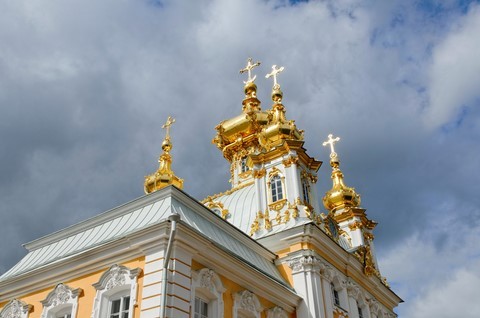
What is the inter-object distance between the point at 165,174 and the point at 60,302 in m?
10.9

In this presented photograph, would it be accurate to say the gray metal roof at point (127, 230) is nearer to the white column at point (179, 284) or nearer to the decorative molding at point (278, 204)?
the white column at point (179, 284)

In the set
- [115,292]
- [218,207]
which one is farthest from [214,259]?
[218,207]

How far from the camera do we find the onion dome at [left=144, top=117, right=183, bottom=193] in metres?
24.2

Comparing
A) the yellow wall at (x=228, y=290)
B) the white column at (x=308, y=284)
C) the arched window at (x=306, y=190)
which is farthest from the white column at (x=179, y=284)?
the arched window at (x=306, y=190)

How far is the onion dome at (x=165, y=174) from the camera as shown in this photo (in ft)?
79.4

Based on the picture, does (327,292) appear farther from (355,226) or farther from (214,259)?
(355,226)

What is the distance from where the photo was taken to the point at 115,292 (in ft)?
43.1

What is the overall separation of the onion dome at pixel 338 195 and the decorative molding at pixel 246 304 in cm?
1479

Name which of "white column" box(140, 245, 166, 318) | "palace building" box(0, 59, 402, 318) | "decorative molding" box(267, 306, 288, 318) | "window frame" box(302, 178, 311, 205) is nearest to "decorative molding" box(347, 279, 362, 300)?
"palace building" box(0, 59, 402, 318)

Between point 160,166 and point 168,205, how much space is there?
400 inches

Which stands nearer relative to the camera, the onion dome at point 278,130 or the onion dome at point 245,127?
the onion dome at point 278,130

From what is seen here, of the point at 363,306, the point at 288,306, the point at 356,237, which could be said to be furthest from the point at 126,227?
the point at 356,237

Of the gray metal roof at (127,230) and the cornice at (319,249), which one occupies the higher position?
the cornice at (319,249)

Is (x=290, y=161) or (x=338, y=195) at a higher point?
(x=338, y=195)
